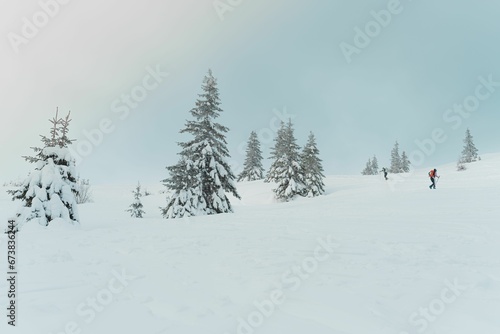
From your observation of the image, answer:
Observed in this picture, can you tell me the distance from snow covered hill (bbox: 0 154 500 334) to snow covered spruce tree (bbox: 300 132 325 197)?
23020 mm

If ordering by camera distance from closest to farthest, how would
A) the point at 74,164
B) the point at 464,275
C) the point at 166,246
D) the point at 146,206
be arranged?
the point at 464,275
the point at 166,246
the point at 74,164
the point at 146,206

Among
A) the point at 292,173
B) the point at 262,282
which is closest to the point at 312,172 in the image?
the point at 292,173

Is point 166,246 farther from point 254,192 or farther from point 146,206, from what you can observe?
point 254,192

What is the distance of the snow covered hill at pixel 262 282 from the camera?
3602 mm

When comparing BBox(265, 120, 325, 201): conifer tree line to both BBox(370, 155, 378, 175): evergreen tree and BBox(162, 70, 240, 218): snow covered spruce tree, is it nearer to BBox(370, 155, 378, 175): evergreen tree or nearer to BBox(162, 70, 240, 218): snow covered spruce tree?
BBox(162, 70, 240, 218): snow covered spruce tree

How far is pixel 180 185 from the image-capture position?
57.7ft

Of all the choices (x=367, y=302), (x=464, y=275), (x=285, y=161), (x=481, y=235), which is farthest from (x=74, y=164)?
(x=285, y=161)

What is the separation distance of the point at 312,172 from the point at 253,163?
77.3ft

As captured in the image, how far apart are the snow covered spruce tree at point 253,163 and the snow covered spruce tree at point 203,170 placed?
119ft

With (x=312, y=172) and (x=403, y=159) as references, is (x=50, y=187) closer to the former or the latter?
(x=312, y=172)

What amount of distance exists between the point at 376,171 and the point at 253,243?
77092 millimetres

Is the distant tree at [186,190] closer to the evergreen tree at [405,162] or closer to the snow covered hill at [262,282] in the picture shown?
the snow covered hill at [262,282]

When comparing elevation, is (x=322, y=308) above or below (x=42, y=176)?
below

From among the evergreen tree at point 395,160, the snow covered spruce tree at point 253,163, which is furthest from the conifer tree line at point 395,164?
the snow covered spruce tree at point 253,163
